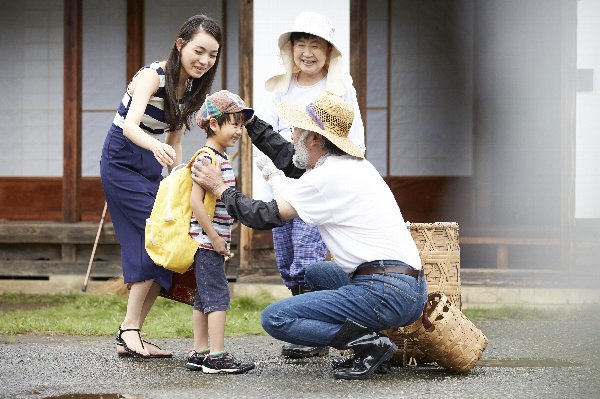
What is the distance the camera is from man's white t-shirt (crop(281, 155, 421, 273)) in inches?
196

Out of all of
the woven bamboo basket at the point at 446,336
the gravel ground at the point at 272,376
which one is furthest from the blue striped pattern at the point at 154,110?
the woven bamboo basket at the point at 446,336

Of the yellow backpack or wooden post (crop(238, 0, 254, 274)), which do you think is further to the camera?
wooden post (crop(238, 0, 254, 274))

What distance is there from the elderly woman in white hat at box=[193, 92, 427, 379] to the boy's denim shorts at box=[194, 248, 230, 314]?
28cm

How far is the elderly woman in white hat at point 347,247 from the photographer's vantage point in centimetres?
496

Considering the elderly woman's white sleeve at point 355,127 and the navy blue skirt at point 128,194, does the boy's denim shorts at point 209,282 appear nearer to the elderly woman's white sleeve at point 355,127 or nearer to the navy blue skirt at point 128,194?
the navy blue skirt at point 128,194

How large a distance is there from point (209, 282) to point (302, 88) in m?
1.25

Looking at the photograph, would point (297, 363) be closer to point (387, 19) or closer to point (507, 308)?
point (507, 308)

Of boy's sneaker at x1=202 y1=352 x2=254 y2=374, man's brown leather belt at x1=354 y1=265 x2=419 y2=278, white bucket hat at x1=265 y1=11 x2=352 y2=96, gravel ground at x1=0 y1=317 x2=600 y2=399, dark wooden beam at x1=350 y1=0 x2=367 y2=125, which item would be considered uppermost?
dark wooden beam at x1=350 y1=0 x2=367 y2=125

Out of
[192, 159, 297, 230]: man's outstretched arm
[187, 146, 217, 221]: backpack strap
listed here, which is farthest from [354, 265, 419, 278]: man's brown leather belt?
[187, 146, 217, 221]: backpack strap

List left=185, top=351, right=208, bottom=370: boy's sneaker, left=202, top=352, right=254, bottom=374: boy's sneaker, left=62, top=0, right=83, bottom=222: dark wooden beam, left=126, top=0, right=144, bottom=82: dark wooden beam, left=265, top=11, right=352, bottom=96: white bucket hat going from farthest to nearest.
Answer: left=126, top=0, right=144, bottom=82: dark wooden beam → left=62, top=0, right=83, bottom=222: dark wooden beam → left=265, top=11, right=352, bottom=96: white bucket hat → left=185, top=351, right=208, bottom=370: boy's sneaker → left=202, top=352, right=254, bottom=374: boy's sneaker

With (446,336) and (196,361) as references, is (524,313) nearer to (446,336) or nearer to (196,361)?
(446,336)

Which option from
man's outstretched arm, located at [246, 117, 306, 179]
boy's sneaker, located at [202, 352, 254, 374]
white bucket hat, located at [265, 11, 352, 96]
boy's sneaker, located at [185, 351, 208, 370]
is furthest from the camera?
white bucket hat, located at [265, 11, 352, 96]

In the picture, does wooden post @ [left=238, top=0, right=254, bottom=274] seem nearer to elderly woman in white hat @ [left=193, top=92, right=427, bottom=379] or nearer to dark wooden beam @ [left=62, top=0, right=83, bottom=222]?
dark wooden beam @ [left=62, top=0, right=83, bottom=222]

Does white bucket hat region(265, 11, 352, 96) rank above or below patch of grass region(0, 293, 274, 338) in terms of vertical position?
above
